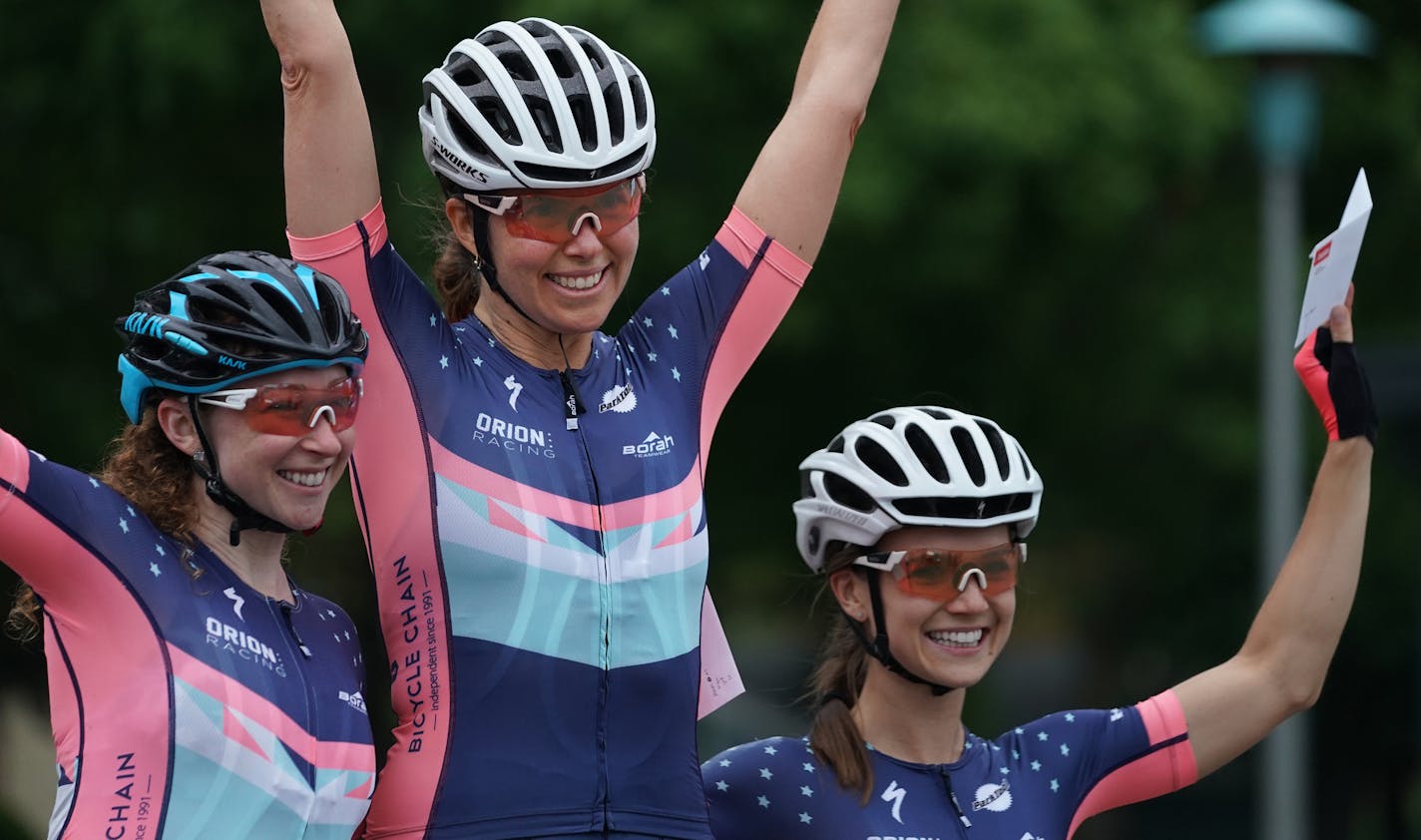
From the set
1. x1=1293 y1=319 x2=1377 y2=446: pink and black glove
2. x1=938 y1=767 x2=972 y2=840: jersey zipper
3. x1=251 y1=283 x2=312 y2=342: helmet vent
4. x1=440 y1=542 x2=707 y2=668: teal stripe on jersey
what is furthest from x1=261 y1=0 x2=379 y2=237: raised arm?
x1=1293 y1=319 x2=1377 y2=446: pink and black glove

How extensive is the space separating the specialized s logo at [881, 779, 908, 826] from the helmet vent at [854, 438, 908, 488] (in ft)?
2.47

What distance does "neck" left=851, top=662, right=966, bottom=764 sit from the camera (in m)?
5.48

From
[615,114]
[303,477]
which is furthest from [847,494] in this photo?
[303,477]

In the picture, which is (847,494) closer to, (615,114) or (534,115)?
(615,114)

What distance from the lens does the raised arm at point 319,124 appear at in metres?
4.65

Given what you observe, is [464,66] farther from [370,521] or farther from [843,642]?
[843,642]

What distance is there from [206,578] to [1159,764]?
2.52m

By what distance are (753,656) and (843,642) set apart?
1364 inches

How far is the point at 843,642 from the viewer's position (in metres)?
5.77

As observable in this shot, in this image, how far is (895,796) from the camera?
534cm

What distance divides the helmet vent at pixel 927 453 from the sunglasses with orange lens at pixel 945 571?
19 centimetres

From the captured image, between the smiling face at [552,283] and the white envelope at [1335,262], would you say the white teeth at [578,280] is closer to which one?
the smiling face at [552,283]

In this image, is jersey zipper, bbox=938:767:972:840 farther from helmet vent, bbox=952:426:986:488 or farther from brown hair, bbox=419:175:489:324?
brown hair, bbox=419:175:489:324

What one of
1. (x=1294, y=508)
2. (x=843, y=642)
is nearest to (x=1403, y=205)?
(x=1294, y=508)
